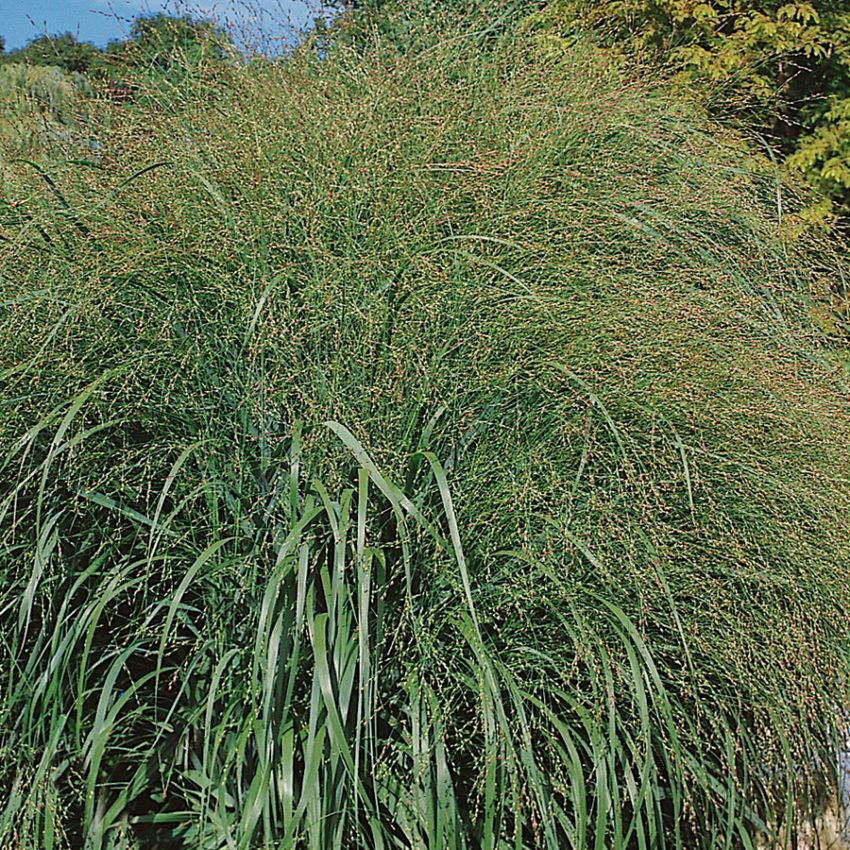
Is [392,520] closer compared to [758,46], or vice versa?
[392,520]

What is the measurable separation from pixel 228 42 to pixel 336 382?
1.47 m

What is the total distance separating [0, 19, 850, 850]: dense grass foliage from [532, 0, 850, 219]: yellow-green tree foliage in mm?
2239

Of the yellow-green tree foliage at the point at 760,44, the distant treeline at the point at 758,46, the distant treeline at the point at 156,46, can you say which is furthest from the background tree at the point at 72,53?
the yellow-green tree foliage at the point at 760,44

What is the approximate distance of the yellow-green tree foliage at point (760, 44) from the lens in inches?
168

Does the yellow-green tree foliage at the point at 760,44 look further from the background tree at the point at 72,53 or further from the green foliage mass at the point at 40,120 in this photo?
the green foliage mass at the point at 40,120

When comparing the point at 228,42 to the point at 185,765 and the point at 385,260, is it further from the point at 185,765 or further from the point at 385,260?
the point at 185,765

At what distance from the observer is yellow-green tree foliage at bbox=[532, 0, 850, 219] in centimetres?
426

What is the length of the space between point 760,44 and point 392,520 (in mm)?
3533

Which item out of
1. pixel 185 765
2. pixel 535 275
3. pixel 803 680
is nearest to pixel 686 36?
pixel 535 275

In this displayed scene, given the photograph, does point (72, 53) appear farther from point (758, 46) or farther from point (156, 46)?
point (758, 46)

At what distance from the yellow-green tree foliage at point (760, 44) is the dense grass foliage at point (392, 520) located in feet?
7.34

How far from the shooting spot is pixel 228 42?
2951 mm

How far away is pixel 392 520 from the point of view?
1.95 m

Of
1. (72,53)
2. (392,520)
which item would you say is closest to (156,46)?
(72,53)
